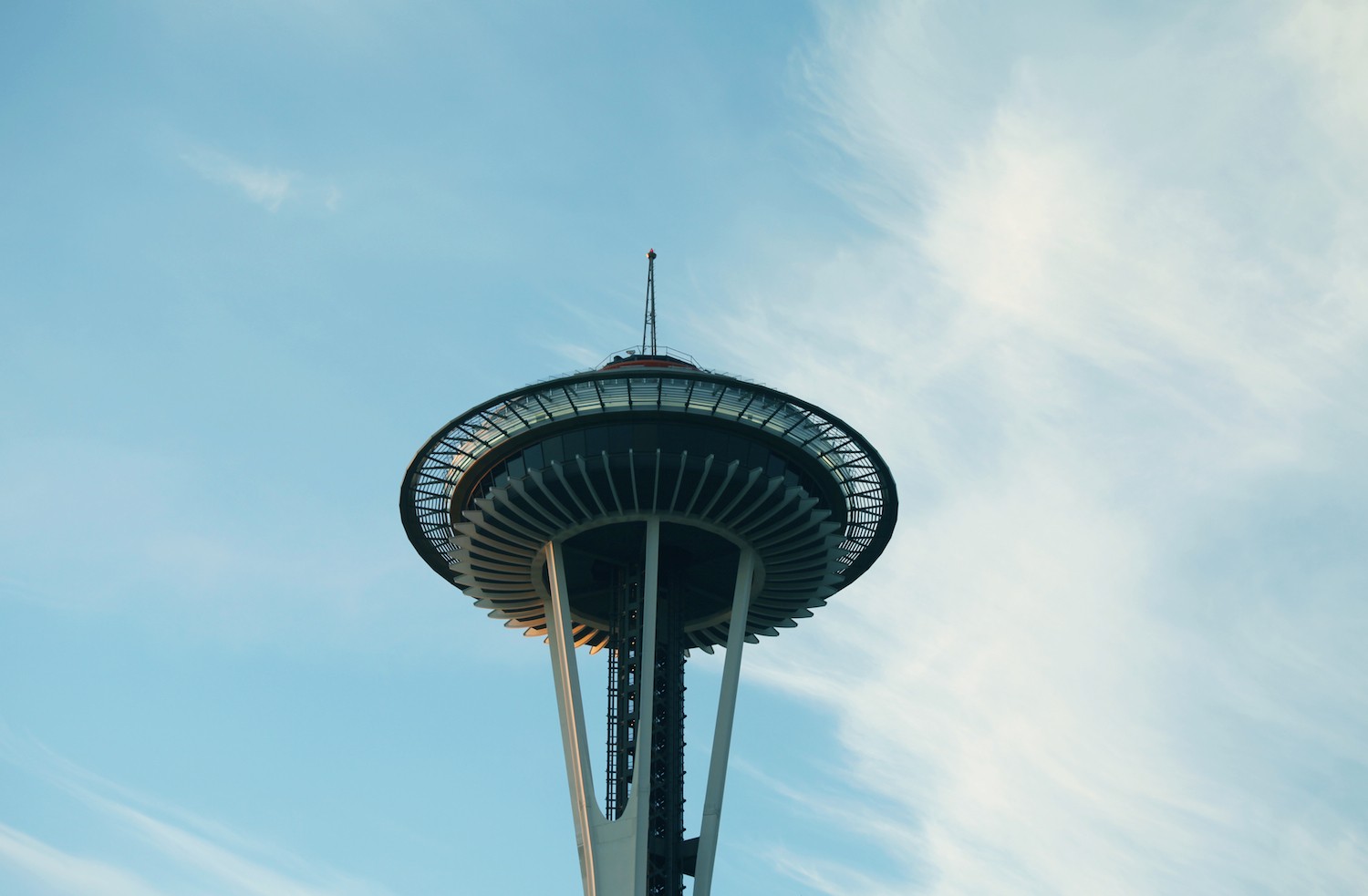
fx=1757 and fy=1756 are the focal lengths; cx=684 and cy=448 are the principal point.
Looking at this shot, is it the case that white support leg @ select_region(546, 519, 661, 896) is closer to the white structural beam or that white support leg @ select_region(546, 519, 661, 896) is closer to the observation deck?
the white structural beam

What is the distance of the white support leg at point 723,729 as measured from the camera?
7474cm

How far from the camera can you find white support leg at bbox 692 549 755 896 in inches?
2943

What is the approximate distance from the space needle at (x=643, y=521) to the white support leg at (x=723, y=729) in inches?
3.5

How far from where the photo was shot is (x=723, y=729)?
258 feet

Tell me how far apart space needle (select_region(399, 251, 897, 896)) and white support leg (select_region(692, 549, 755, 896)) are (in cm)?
9

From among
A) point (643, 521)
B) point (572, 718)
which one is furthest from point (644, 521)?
point (572, 718)

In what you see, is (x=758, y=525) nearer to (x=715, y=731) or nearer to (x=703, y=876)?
(x=715, y=731)

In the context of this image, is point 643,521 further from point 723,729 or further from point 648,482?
point 723,729

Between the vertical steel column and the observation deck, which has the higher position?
the observation deck

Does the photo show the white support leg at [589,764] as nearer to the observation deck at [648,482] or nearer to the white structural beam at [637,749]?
the white structural beam at [637,749]

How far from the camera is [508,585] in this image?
83.2 metres

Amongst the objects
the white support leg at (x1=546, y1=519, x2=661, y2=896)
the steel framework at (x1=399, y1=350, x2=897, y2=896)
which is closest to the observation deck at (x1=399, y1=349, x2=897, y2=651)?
the steel framework at (x1=399, y1=350, x2=897, y2=896)

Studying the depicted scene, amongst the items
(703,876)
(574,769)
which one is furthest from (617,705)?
(703,876)

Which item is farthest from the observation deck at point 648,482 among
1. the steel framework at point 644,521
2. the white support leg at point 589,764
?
the white support leg at point 589,764
